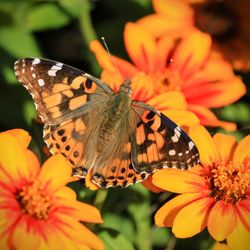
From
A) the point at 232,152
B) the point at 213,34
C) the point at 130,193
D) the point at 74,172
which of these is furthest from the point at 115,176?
the point at 213,34

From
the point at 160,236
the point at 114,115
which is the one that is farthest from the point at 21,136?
the point at 160,236

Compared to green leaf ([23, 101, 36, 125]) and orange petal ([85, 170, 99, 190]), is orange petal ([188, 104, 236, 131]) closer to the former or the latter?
orange petal ([85, 170, 99, 190])

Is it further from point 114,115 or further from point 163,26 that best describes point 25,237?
point 163,26

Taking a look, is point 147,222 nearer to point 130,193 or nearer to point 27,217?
point 130,193

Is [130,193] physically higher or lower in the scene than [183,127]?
lower

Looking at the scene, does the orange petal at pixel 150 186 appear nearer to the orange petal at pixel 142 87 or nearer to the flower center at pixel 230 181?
the flower center at pixel 230 181

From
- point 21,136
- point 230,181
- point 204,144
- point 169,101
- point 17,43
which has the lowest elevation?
point 230,181
